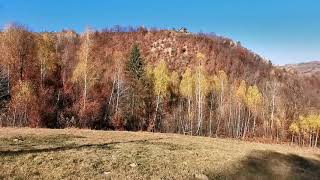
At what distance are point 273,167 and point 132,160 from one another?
416 inches

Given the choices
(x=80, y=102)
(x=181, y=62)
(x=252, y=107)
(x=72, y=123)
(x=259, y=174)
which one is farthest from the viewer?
(x=181, y=62)

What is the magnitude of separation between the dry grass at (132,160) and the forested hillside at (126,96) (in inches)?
1292

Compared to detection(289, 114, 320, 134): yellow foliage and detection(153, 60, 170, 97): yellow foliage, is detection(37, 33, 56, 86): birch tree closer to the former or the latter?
detection(153, 60, 170, 97): yellow foliage

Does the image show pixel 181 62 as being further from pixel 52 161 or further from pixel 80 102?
pixel 52 161

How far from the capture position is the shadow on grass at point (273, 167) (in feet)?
78.0

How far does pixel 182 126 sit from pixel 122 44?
81.0m

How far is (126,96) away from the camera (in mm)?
81438

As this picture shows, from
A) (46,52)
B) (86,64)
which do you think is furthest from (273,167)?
(46,52)

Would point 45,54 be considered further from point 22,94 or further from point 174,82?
point 174,82

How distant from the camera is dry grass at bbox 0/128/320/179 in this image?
739 inches

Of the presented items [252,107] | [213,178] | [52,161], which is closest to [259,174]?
[213,178]

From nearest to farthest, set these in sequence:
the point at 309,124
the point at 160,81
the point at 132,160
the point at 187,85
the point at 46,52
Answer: the point at 132,160 < the point at 46,52 < the point at 160,81 < the point at 187,85 < the point at 309,124

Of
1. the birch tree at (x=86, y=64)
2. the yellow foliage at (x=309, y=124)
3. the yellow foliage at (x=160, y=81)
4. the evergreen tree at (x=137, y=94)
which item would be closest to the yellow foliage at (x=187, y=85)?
the yellow foliage at (x=160, y=81)

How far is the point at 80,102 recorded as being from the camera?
230 ft
